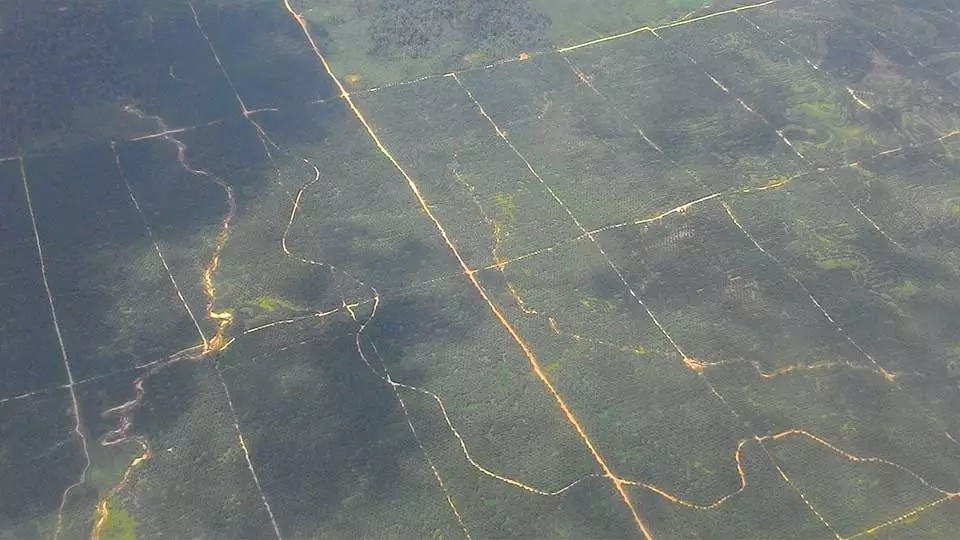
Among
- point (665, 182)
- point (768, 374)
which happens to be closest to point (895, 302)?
point (768, 374)

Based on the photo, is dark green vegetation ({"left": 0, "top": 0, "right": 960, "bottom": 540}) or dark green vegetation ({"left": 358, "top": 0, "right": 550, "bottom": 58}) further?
dark green vegetation ({"left": 358, "top": 0, "right": 550, "bottom": 58})

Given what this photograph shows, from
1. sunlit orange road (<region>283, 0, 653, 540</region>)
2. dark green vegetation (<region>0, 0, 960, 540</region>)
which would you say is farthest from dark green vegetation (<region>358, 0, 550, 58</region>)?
sunlit orange road (<region>283, 0, 653, 540</region>)

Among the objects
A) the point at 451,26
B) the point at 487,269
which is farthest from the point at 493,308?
the point at 451,26

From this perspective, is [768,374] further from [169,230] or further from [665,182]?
[169,230]

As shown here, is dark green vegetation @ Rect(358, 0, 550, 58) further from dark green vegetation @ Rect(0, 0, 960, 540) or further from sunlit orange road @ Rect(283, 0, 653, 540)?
sunlit orange road @ Rect(283, 0, 653, 540)

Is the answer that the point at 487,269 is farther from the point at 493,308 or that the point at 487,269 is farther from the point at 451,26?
the point at 451,26

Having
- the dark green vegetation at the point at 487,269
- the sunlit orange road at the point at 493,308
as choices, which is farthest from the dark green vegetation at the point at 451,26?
the sunlit orange road at the point at 493,308

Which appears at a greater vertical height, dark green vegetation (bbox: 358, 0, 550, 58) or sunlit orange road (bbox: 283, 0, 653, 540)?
dark green vegetation (bbox: 358, 0, 550, 58)
